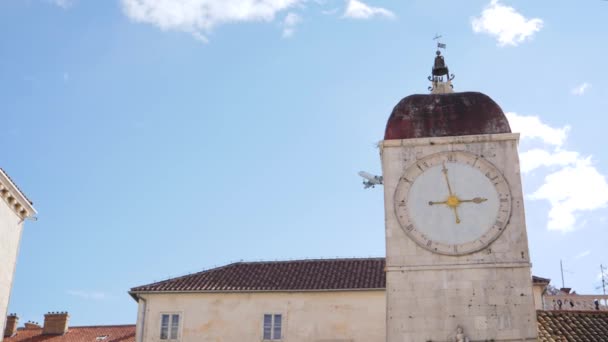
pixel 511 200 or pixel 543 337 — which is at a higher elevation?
pixel 511 200

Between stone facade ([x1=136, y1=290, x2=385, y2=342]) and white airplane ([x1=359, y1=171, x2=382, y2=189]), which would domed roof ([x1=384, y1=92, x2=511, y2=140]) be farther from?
stone facade ([x1=136, y1=290, x2=385, y2=342])

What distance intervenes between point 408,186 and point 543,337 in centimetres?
531

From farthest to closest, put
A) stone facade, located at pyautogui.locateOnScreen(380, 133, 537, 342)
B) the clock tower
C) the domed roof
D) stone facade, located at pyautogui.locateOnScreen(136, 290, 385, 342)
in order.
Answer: stone facade, located at pyautogui.locateOnScreen(136, 290, 385, 342) → the domed roof → the clock tower → stone facade, located at pyautogui.locateOnScreen(380, 133, 537, 342)

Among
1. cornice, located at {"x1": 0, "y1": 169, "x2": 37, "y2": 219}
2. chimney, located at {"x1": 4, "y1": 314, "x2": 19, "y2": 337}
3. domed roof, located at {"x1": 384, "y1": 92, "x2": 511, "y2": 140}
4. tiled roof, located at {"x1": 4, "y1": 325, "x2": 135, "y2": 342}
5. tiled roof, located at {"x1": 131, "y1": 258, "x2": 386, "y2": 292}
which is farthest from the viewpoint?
chimney, located at {"x1": 4, "y1": 314, "x2": 19, "y2": 337}

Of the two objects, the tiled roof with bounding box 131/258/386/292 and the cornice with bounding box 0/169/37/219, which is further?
the cornice with bounding box 0/169/37/219

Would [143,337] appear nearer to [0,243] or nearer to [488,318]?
[0,243]

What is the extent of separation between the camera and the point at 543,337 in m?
19.5

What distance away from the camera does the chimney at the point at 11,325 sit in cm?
4308

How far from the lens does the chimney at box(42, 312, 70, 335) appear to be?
42938mm

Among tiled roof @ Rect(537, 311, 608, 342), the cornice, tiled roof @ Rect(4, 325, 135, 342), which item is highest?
the cornice

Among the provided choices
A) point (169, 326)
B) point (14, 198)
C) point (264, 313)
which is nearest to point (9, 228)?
point (14, 198)

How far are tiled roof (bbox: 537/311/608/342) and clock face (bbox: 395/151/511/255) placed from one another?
3.74m

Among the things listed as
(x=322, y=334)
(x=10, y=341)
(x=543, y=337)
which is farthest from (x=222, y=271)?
(x=543, y=337)

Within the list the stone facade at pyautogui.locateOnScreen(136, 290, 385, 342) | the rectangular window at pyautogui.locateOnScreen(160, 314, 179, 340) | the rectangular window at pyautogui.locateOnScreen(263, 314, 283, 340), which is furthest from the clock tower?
the rectangular window at pyautogui.locateOnScreen(160, 314, 179, 340)
